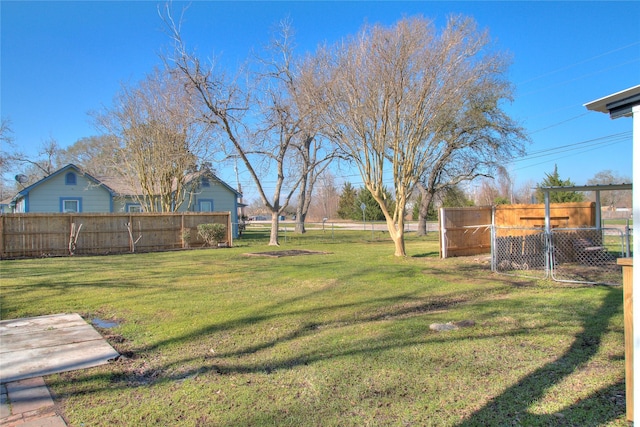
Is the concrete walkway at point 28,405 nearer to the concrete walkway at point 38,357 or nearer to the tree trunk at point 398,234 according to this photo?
the concrete walkway at point 38,357

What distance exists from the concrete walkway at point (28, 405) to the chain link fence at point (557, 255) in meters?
9.57

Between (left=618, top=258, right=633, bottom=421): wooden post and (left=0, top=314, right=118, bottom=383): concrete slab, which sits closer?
(left=618, top=258, right=633, bottom=421): wooden post

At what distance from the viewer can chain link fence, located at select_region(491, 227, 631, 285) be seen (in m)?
10.3

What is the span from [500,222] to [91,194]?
70.9ft

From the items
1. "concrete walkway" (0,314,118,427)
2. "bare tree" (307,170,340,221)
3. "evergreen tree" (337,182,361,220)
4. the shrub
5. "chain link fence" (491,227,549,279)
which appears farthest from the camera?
"bare tree" (307,170,340,221)

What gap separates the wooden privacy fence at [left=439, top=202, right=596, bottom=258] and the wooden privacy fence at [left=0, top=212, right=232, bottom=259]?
1111 cm

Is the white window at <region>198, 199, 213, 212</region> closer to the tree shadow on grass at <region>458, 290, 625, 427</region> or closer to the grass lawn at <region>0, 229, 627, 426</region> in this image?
the grass lawn at <region>0, 229, 627, 426</region>

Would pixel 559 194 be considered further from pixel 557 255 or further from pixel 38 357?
pixel 38 357

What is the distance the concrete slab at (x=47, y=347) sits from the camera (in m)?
4.30

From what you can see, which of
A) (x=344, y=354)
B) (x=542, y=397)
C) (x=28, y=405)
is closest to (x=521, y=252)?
(x=344, y=354)

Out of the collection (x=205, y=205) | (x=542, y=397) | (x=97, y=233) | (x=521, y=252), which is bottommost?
(x=542, y=397)

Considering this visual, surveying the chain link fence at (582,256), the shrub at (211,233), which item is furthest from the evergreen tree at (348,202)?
the chain link fence at (582,256)

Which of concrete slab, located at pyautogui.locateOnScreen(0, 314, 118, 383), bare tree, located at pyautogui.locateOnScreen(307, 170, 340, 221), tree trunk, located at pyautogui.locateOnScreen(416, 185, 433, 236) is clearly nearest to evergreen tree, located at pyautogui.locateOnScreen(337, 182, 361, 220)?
bare tree, located at pyautogui.locateOnScreen(307, 170, 340, 221)

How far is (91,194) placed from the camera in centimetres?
2452
